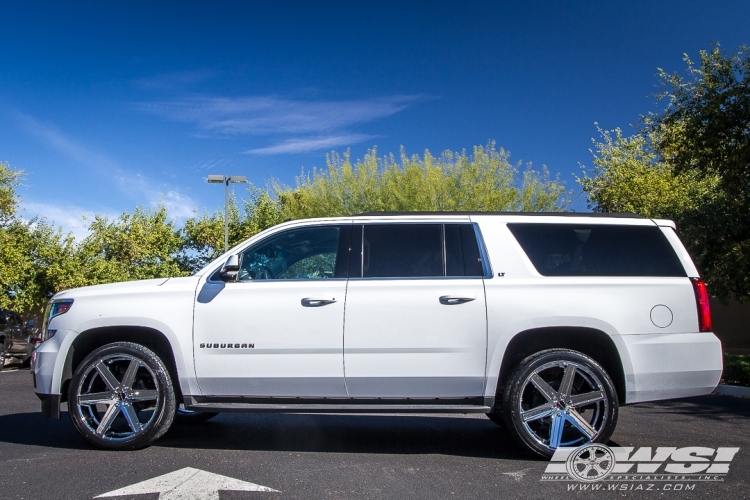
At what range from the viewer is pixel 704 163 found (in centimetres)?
1484

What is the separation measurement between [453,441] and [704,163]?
36.4 ft

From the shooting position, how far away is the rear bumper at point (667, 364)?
545 centimetres

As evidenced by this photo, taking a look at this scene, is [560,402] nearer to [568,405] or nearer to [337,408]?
[568,405]

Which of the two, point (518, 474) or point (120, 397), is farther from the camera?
point (120, 397)

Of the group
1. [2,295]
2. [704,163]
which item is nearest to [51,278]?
[2,295]

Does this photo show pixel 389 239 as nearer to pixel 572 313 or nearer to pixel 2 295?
pixel 572 313

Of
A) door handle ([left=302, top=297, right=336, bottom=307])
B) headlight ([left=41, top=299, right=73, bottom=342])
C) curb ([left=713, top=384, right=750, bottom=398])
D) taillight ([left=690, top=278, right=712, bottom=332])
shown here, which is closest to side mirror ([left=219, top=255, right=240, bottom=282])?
door handle ([left=302, top=297, right=336, bottom=307])

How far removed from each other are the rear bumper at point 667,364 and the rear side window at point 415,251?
1367mm

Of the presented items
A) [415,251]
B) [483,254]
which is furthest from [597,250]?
[415,251]

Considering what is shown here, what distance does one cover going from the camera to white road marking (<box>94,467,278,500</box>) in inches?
173

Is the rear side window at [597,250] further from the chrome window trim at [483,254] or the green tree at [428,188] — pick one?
the green tree at [428,188]

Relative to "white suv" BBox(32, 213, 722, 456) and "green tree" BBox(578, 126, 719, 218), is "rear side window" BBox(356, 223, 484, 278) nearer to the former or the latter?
"white suv" BBox(32, 213, 722, 456)

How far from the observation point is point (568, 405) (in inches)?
213

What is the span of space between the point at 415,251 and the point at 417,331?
2.31ft
